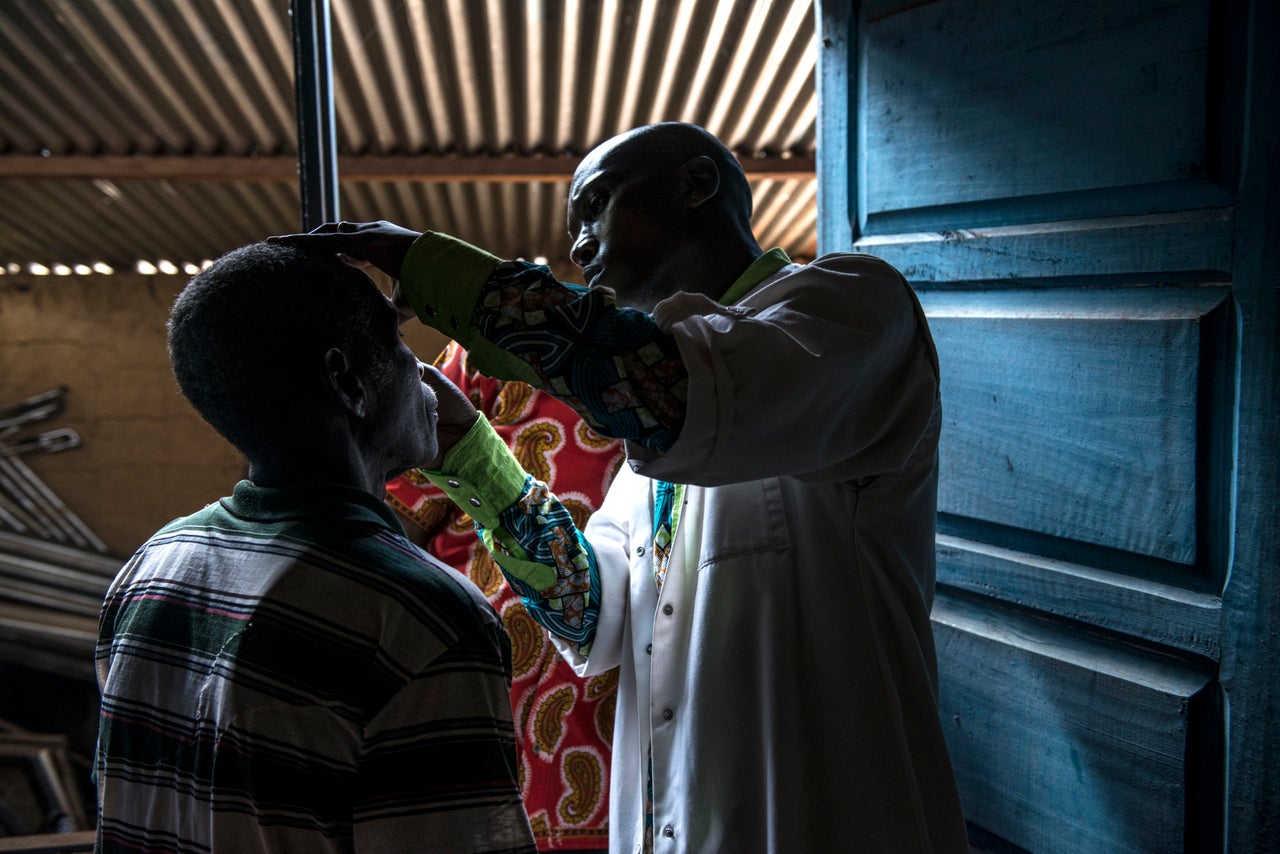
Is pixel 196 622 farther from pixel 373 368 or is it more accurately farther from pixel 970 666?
pixel 970 666

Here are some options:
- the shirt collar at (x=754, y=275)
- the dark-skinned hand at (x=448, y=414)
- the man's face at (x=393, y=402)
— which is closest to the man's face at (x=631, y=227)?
the shirt collar at (x=754, y=275)

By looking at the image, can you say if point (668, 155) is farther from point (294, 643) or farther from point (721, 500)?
point (294, 643)

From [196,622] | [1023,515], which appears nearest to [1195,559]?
[1023,515]

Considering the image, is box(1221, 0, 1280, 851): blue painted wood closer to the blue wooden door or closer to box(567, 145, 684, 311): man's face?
the blue wooden door

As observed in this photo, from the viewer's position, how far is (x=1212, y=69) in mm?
1464

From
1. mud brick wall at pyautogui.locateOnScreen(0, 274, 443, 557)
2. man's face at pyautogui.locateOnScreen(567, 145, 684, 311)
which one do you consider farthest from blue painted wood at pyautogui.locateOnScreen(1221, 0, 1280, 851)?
mud brick wall at pyautogui.locateOnScreen(0, 274, 443, 557)

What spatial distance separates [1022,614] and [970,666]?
19cm

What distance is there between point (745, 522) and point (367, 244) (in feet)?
2.06

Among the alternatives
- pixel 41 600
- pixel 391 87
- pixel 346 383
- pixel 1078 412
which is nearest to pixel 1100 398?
pixel 1078 412

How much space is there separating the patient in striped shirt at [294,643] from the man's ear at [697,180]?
1.93 feet

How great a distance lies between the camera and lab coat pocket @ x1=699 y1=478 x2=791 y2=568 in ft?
4.23

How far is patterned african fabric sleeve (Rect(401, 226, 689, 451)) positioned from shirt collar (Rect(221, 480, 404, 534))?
8.2 inches

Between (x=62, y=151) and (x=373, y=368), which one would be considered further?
(x=62, y=151)

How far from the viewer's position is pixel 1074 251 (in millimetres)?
1688
